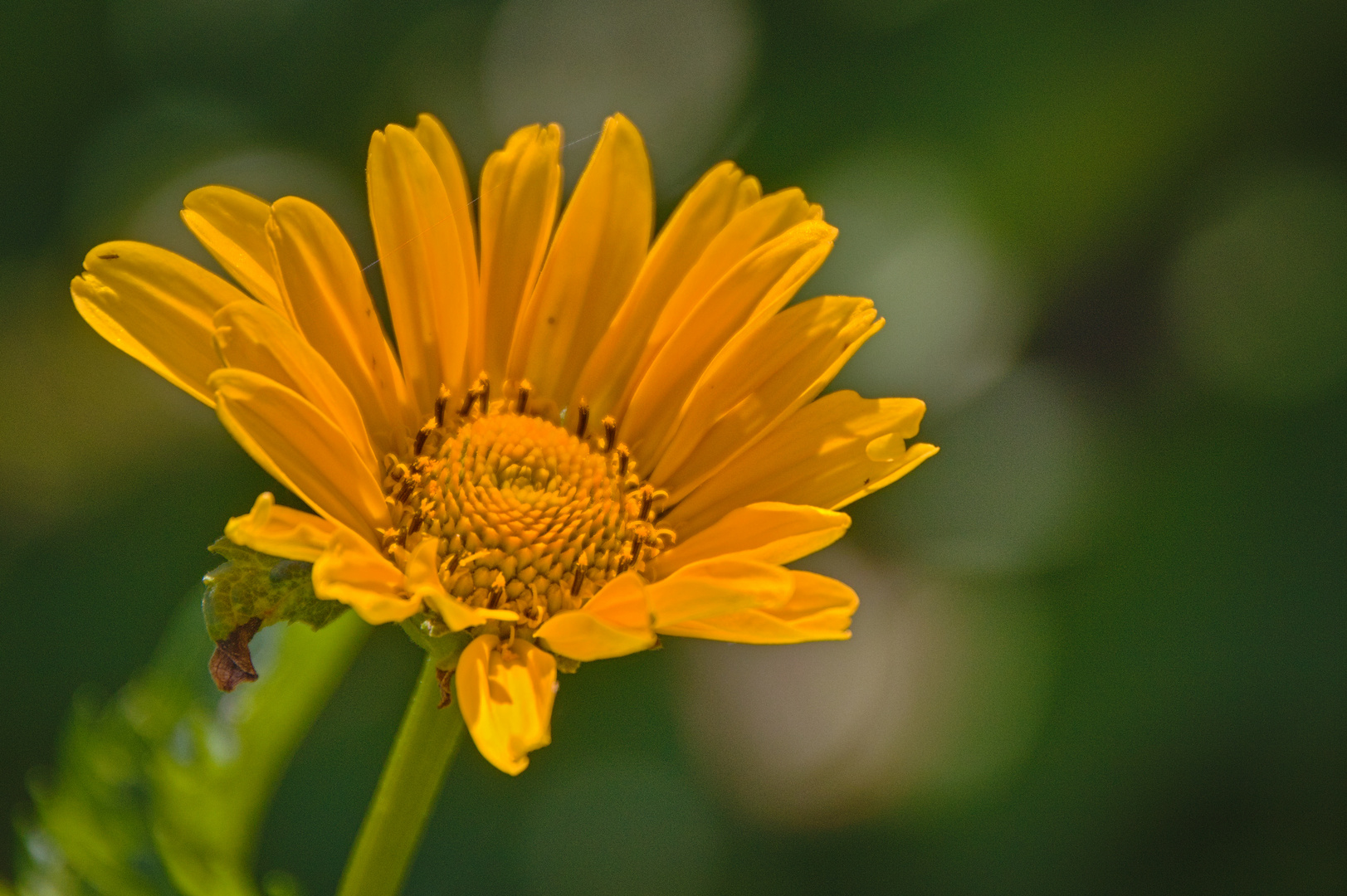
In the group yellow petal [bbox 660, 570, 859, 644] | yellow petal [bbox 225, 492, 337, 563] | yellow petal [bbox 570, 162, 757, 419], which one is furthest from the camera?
yellow petal [bbox 570, 162, 757, 419]

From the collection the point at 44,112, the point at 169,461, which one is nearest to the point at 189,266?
the point at 169,461

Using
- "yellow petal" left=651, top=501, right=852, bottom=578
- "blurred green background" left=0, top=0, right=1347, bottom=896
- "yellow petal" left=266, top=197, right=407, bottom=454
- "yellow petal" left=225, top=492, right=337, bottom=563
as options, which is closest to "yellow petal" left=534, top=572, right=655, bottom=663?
"yellow petal" left=651, top=501, right=852, bottom=578

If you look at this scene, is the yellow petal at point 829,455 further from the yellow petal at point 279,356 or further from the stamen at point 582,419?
the yellow petal at point 279,356

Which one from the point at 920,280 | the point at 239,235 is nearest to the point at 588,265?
the point at 239,235

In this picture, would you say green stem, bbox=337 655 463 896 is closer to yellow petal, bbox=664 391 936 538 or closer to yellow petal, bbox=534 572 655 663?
yellow petal, bbox=534 572 655 663

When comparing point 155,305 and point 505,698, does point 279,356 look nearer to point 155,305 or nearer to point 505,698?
point 155,305
